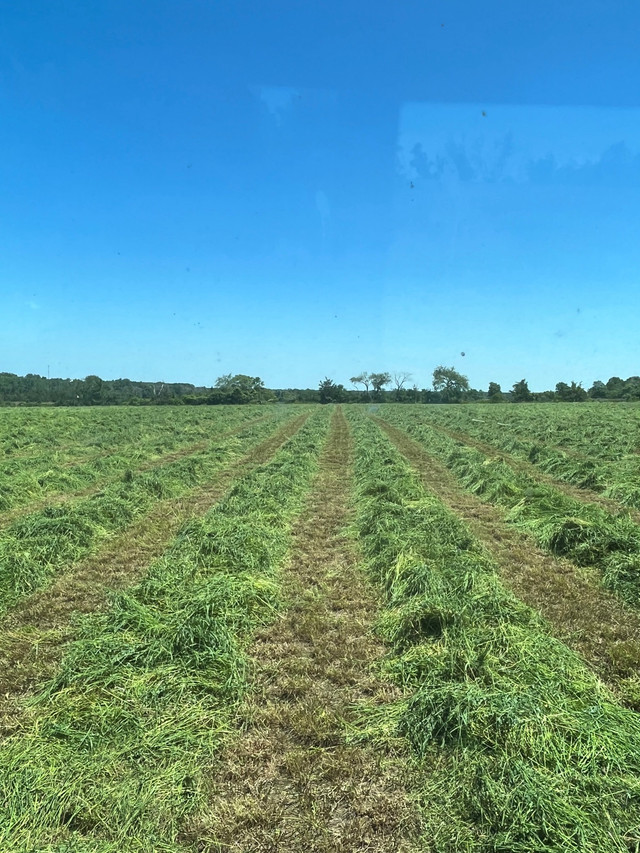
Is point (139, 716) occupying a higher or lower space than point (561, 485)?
lower

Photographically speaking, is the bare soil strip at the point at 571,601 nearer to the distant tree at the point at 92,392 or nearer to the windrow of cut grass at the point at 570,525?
the windrow of cut grass at the point at 570,525

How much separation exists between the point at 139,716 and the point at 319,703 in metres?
1.59

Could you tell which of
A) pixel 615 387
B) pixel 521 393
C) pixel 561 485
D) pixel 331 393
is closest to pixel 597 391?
pixel 615 387

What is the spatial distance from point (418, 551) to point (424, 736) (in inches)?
161

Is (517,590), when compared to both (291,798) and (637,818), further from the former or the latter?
(291,798)

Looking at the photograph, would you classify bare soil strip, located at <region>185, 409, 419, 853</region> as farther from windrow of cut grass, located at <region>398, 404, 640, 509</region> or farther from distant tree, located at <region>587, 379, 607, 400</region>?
distant tree, located at <region>587, 379, 607, 400</region>

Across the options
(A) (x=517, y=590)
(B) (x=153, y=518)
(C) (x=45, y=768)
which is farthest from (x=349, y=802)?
(B) (x=153, y=518)

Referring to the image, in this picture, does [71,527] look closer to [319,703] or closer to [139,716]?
[139,716]

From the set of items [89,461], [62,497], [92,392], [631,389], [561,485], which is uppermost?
[631,389]

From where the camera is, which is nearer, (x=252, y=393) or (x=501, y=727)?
(x=501, y=727)

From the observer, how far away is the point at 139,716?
3.99m

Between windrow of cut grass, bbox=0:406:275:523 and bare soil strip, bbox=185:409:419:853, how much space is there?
28.5 ft

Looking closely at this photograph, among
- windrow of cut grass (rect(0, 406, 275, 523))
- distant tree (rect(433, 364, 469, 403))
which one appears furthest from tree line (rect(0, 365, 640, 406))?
windrow of cut grass (rect(0, 406, 275, 523))

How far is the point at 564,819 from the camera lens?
113 inches
